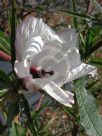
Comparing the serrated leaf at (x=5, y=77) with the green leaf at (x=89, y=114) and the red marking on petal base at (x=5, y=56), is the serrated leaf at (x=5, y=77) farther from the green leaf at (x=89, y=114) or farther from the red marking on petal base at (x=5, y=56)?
the green leaf at (x=89, y=114)

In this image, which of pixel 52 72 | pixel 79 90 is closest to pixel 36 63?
pixel 52 72

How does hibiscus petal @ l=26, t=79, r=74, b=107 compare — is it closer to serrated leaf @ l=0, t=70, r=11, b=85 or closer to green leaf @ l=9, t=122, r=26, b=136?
serrated leaf @ l=0, t=70, r=11, b=85

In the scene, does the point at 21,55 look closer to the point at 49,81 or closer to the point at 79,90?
the point at 49,81

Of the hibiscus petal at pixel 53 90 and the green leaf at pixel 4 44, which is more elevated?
the green leaf at pixel 4 44

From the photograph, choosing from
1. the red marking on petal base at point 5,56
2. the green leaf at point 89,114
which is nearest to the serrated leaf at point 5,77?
the red marking on petal base at point 5,56

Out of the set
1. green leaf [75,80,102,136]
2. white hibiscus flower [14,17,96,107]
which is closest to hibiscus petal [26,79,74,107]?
white hibiscus flower [14,17,96,107]

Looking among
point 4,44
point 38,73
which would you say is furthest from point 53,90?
point 4,44
